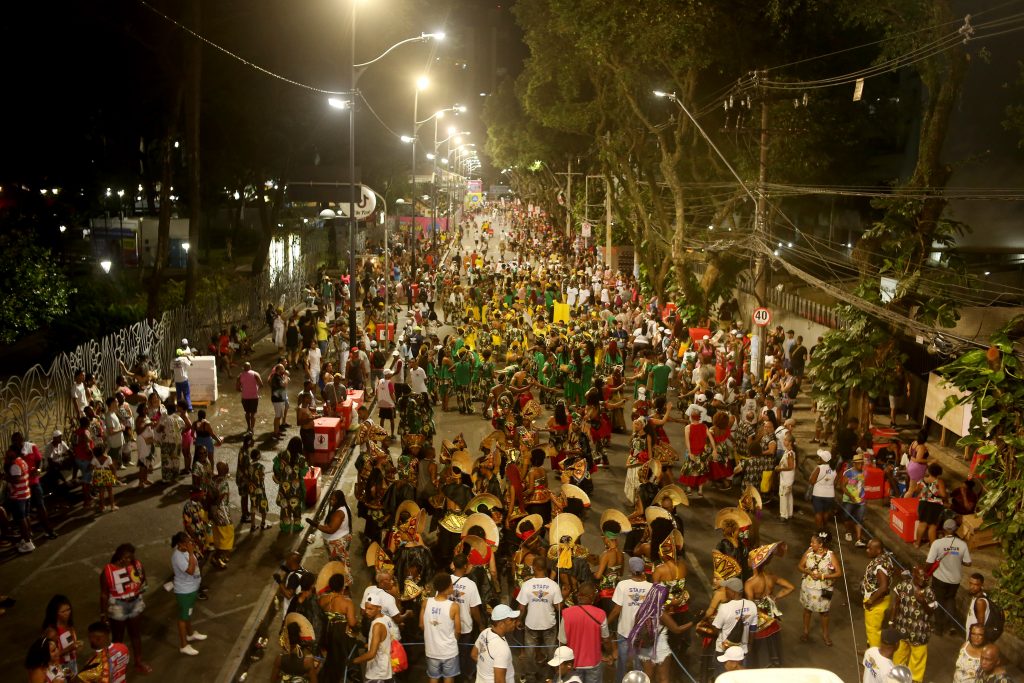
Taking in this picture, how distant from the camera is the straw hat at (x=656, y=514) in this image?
984 centimetres

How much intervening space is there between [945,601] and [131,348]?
16.2 m

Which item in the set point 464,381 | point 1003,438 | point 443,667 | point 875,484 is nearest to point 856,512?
point 875,484

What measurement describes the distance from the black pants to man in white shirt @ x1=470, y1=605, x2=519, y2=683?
5.67 metres

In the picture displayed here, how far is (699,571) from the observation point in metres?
12.0

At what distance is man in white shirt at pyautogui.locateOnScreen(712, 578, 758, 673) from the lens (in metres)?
8.27

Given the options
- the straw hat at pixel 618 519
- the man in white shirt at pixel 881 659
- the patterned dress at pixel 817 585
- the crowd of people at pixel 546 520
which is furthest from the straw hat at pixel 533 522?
the man in white shirt at pixel 881 659

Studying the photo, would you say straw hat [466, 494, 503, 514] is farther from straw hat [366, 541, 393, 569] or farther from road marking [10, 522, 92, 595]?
road marking [10, 522, 92, 595]

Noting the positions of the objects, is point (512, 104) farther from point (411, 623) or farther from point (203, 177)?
point (411, 623)

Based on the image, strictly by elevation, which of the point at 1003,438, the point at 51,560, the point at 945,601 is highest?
the point at 1003,438

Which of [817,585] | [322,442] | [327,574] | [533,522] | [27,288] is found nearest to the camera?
[327,574]

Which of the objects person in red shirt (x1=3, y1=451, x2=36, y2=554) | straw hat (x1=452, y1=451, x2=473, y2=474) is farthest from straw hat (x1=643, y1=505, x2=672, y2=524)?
person in red shirt (x1=3, y1=451, x2=36, y2=554)

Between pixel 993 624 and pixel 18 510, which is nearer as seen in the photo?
pixel 993 624

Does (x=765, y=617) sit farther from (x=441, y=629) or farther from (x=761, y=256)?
(x=761, y=256)

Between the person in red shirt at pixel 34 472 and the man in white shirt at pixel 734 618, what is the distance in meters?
8.65
